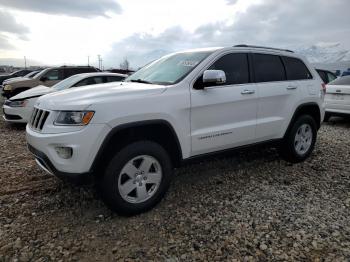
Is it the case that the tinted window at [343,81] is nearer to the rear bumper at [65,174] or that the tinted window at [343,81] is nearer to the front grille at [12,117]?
the rear bumper at [65,174]

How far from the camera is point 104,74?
862 cm

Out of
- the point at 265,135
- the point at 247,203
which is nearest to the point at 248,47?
the point at 265,135

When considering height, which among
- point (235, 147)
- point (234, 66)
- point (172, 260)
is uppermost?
point (234, 66)

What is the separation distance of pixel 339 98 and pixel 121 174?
758 cm

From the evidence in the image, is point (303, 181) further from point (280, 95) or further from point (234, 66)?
point (234, 66)

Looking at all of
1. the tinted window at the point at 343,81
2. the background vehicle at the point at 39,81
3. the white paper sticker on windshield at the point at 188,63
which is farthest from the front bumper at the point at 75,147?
the background vehicle at the point at 39,81

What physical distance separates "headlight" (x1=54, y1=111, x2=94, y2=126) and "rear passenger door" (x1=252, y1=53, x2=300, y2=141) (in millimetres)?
2402

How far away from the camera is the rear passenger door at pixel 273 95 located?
14.4 ft

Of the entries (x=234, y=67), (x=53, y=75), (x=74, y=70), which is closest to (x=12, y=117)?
(x=53, y=75)

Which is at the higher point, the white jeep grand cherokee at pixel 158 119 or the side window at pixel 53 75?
the side window at pixel 53 75

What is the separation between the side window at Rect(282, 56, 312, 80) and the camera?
496 centimetres

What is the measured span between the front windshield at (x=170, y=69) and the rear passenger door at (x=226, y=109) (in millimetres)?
215

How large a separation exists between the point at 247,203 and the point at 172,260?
1.39m

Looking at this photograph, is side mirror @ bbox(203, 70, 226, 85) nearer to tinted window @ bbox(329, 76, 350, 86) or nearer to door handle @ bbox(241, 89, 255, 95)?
door handle @ bbox(241, 89, 255, 95)
